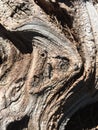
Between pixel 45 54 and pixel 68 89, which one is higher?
pixel 45 54

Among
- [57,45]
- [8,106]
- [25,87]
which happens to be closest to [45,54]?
[57,45]

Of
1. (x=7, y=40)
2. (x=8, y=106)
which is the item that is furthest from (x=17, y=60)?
(x=8, y=106)

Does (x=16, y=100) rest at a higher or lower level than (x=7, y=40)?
lower

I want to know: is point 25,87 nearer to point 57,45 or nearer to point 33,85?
point 33,85

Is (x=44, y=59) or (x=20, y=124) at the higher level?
(x=44, y=59)

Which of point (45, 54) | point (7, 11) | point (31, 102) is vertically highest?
point (7, 11)

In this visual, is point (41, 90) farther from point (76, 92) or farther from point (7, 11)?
point (7, 11)
